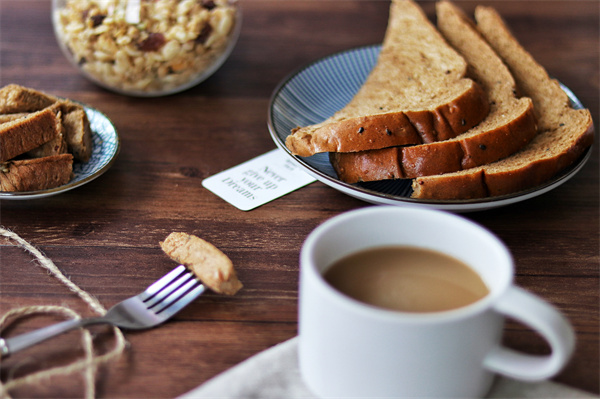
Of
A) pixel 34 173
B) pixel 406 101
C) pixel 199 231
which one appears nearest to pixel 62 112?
pixel 34 173

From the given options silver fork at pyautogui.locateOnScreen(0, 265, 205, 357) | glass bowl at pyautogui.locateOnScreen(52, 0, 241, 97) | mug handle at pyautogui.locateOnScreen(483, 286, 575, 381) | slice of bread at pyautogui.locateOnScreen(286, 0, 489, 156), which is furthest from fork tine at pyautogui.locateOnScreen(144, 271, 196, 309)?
glass bowl at pyautogui.locateOnScreen(52, 0, 241, 97)

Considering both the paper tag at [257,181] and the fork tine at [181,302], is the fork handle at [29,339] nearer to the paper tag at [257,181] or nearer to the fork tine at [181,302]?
the fork tine at [181,302]

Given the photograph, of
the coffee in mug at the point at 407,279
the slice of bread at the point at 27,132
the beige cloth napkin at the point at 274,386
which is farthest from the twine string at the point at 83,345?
the coffee in mug at the point at 407,279

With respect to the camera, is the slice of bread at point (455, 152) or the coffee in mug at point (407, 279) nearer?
the coffee in mug at point (407, 279)

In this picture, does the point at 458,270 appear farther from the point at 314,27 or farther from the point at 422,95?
the point at 314,27

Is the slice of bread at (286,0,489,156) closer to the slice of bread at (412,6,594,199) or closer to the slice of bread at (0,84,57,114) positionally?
the slice of bread at (412,6,594,199)
